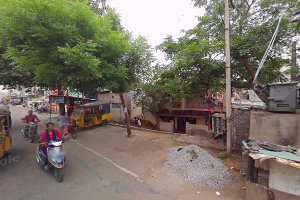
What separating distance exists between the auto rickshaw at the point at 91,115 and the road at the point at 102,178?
13.6 feet

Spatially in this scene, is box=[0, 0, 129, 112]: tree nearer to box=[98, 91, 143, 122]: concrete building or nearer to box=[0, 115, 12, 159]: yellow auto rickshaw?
box=[0, 115, 12, 159]: yellow auto rickshaw

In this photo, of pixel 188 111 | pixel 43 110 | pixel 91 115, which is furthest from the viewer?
pixel 43 110

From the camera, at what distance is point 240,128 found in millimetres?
7926

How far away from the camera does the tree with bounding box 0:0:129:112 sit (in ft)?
19.5

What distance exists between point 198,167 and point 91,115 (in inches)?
406

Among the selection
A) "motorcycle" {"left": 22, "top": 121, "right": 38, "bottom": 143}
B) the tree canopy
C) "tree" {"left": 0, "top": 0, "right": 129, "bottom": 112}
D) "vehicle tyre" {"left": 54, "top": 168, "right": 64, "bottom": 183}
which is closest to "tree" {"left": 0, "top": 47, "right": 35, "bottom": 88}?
"motorcycle" {"left": 22, "top": 121, "right": 38, "bottom": 143}

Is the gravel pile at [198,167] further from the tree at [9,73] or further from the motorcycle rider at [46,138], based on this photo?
the tree at [9,73]

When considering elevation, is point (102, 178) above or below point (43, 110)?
below

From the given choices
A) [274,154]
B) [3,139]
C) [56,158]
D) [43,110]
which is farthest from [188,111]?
[43,110]

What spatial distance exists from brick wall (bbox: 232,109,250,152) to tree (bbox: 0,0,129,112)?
240 inches

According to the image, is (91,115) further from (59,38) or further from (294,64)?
(294,64)

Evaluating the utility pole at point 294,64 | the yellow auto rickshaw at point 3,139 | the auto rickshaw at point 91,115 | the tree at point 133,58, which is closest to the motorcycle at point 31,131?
the yellow auto rickshaw at point 3,139

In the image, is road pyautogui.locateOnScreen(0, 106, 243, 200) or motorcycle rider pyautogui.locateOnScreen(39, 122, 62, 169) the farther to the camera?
motorcycle rider pyautogui.locateOnScreen(39, 122, 62, 169)

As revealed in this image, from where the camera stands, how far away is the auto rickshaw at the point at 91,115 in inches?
532
